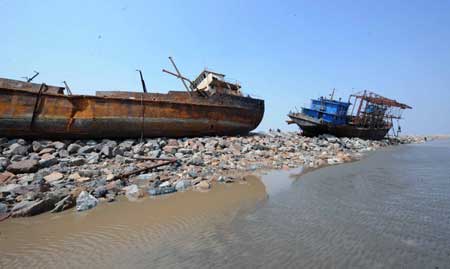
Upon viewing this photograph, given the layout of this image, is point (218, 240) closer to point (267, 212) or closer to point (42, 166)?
point (267, 212)

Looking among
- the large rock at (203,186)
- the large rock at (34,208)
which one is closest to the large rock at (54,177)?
the large rock at (34,208)

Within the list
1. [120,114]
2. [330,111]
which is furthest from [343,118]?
[120,114]

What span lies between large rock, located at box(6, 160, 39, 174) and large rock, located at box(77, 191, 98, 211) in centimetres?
292

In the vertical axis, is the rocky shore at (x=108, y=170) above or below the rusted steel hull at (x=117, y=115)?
below

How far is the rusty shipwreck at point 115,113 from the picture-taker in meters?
7.95

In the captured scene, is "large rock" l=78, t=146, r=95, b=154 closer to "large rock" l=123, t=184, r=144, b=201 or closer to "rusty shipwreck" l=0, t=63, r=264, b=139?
"rusty shipwreck" l=0, t=63, r=264, b=139

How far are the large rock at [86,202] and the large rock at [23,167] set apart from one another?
2.92 m

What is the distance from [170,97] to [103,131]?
11.1ft

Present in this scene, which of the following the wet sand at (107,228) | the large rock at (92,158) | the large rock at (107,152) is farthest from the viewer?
the large rock at (107,152)

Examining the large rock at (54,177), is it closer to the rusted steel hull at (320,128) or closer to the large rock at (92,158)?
the large rock at (92,158)

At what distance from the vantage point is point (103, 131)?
9.12 meters

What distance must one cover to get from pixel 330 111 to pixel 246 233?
2143cm

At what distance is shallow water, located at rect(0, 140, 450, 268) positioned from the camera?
2.11 m

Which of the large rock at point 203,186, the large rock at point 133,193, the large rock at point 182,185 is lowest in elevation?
the large rock at point 133,193
